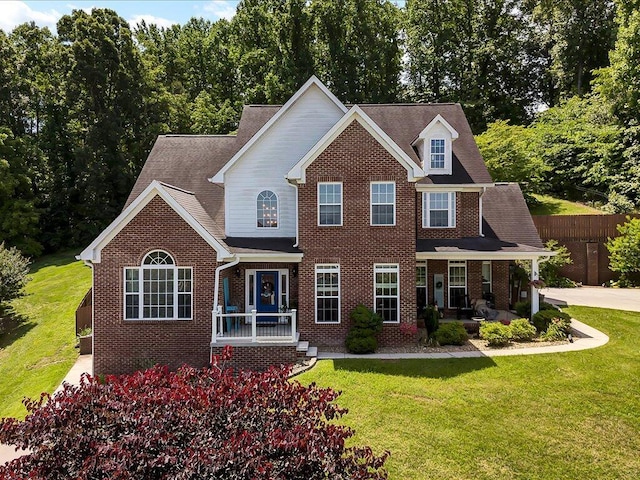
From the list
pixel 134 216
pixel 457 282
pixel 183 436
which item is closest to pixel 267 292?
pixel 134 216

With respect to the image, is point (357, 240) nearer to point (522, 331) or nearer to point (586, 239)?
point (522, 331)

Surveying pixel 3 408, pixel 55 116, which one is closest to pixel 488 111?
pixel 55 116

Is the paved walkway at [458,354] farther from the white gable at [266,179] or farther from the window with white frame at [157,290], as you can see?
the white gable at [266,179]

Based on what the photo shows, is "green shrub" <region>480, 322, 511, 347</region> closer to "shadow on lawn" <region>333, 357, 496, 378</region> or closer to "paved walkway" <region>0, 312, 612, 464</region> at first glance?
"paved walkway" <region>0, 312, 612, 464</region>

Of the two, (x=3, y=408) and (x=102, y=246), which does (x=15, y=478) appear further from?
(x=3, y=408)

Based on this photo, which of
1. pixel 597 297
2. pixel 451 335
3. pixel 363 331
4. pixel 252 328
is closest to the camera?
pixel 252 328

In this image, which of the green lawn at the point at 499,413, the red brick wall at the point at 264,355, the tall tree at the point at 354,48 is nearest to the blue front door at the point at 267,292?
the red brick wall at the point at 264,355

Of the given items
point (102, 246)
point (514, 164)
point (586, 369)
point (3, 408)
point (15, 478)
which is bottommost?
point (3, 408)
